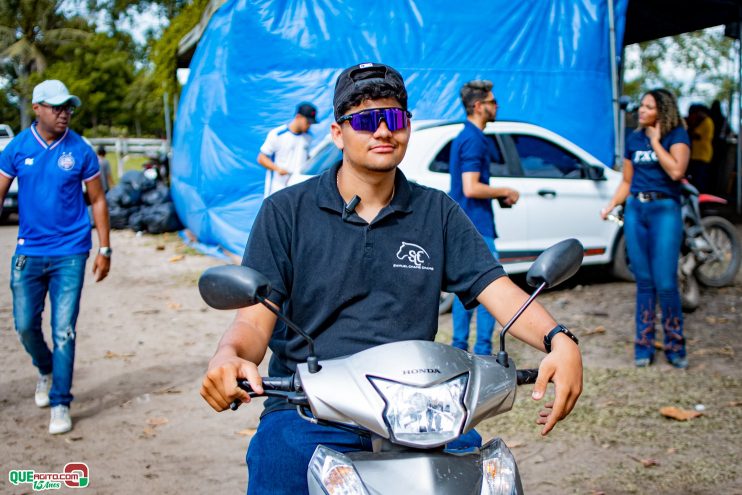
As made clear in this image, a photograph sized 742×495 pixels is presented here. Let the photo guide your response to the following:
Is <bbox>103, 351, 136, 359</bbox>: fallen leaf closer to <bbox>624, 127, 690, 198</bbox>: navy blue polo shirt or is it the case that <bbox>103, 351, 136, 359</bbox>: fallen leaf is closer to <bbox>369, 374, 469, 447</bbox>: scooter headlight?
<bbox>624, 127, 690, 198</bbox>: navy blue polo shirt

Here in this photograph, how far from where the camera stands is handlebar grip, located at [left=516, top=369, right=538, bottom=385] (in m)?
2.08

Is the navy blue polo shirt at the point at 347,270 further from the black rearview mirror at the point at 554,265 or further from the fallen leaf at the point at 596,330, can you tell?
the fallen leaf at the point at 596,330

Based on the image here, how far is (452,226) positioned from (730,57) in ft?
103

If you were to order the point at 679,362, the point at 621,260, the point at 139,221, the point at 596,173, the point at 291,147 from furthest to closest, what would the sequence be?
1. the point at 139,221
2. the point at 291,147
3. the point at 621,260
4. the point at 596,173
5. the point at 679,362

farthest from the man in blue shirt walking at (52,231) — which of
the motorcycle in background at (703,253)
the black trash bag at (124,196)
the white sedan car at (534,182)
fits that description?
the black trash bag at (124,196)

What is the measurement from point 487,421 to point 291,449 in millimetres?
3316

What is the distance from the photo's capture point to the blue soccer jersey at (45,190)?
5062 mm

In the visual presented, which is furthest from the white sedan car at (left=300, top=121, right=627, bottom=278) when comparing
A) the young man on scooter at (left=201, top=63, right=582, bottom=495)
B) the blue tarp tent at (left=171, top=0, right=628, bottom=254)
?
the young man on scooter at (left=201, top=63, right=582, bottom=495)

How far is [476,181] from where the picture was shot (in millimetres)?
5617

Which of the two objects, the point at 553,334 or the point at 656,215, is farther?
the point at 656,215

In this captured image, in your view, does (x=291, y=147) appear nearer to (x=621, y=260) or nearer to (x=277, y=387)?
(x=621, y=260)

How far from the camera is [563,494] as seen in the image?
4.02 m

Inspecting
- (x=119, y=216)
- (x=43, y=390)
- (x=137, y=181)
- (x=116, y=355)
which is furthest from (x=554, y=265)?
(x=137, y=181)

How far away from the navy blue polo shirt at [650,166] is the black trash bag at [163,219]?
9.67m
